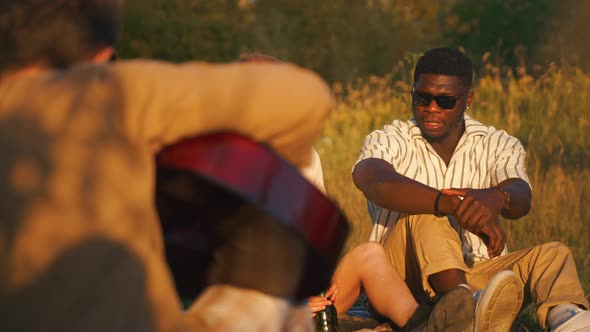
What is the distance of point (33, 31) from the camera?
213 cm

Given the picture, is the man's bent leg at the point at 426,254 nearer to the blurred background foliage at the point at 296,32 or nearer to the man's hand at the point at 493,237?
the man's hand at the point at 493,237

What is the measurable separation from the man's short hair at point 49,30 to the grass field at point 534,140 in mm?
4912

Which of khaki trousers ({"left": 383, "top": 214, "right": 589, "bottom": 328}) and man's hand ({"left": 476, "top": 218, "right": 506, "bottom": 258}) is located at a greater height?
man's hand ({"left": 476, "top": 218, "right": 506, "bottom": 258})

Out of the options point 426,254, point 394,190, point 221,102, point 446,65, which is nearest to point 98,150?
point 221,102

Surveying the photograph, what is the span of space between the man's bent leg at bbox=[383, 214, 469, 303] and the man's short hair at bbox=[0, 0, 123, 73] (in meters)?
3.10

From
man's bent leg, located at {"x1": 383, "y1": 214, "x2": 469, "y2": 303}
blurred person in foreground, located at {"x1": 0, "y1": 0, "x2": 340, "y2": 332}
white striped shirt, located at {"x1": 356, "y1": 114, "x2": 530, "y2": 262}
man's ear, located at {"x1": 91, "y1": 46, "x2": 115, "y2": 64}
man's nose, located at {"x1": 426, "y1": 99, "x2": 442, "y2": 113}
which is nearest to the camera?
blurred person in foreground, located at {"x1": 0, "y1": 0, "x2": 340, "y2": 332}

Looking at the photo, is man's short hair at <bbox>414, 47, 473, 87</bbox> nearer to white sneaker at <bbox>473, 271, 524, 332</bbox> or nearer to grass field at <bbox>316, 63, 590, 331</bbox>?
white sneaker at <bbox>473, 271, 524, 332</bbox>

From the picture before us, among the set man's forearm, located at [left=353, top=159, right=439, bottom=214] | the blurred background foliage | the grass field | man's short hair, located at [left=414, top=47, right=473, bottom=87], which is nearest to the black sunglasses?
man's short hair, located at [left=414, top=47, right=473, bottom=87]

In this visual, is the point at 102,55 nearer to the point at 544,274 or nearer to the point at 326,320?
the point at 326,320

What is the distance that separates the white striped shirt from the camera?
5539 millimetres

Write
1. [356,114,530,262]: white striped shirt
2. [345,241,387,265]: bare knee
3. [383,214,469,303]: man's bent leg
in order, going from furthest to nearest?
[356,114,530,262]: white striped shirt < [345,241,387,265]: bare knee < [383,214,469,303]: man's bent leg

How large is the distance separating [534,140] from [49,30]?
7971 millimetres

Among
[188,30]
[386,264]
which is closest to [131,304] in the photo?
[386,264]

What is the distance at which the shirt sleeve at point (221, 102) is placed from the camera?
81.4 inches
